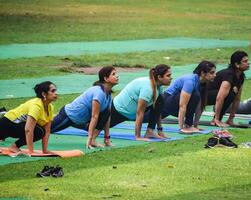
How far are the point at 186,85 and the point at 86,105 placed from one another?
68.2 inches

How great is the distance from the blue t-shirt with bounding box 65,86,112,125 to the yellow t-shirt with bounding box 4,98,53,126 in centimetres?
86

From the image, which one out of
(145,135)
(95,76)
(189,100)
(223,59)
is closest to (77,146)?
(145,135)

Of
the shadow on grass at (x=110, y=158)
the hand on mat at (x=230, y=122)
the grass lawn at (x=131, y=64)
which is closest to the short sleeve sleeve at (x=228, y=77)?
the hand on mat at (x=230, y=122)

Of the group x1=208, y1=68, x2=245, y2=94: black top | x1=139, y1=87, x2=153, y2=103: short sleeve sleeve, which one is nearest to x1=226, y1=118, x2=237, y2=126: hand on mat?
x1=208, y1=68, x2=245, y2=94: black top

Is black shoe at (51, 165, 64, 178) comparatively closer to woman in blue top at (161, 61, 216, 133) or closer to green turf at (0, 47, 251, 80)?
woman in blue top at (161, 61, 216, 133)

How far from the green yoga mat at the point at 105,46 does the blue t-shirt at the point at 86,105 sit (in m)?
9.32

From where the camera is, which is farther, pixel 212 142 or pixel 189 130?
pixel 189 130

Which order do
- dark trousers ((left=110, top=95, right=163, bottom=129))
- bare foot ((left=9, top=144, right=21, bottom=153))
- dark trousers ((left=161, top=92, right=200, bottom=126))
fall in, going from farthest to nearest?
dark trousers ((left=161, top=92, right=200, bottom=126)), dark trousers ((left=110, top=95, right=163, bottom=129)), bare foot ((left=9, top=144, right=21, bottom=153))

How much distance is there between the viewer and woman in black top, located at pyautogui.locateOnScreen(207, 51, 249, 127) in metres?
14.5

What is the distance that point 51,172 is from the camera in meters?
10.3

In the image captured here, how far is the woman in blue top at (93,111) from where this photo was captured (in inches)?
487

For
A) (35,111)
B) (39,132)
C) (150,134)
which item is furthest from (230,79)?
(35,111)

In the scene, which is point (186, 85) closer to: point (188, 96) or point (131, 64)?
point (188, 96)

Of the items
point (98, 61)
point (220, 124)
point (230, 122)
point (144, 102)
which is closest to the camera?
point (144, 102)
